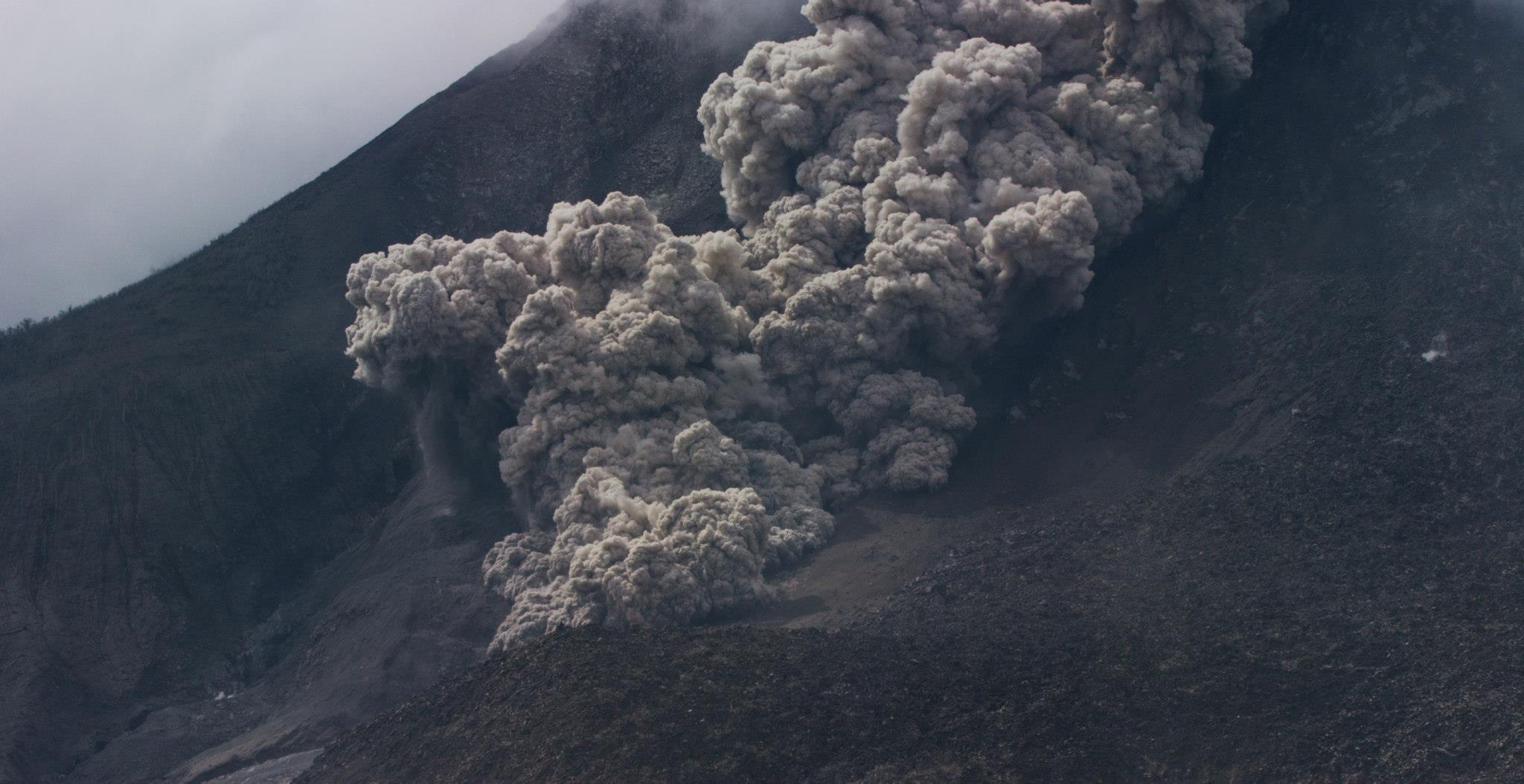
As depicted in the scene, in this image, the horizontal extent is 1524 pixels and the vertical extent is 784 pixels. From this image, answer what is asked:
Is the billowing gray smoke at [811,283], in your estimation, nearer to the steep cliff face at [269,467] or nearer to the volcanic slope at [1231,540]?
the volcanic slope at [1231,540]

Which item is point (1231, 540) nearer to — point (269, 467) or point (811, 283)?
point (811, 283)

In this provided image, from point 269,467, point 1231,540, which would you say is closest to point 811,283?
point 1231,540

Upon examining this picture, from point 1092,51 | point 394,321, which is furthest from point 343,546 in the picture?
point 1092,51

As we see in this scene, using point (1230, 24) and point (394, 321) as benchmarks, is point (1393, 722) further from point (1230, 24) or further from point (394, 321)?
point (394, 321)

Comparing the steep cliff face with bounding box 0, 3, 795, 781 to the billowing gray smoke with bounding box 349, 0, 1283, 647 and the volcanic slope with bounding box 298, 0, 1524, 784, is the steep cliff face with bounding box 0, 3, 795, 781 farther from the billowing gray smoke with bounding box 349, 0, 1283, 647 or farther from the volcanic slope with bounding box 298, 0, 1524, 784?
the volcanic slope with bounding box 298, 0, 1524, 784

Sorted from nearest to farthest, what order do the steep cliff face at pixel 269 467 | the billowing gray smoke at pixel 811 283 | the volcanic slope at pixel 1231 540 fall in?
the volcanic slope at pixel 1231 540 → the steep cliff face at pixel 269 467 → the billowing gray smoke at pixel 811 283

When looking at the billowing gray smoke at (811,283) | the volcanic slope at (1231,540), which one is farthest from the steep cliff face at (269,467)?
the volcanic slope at (1231,540)
